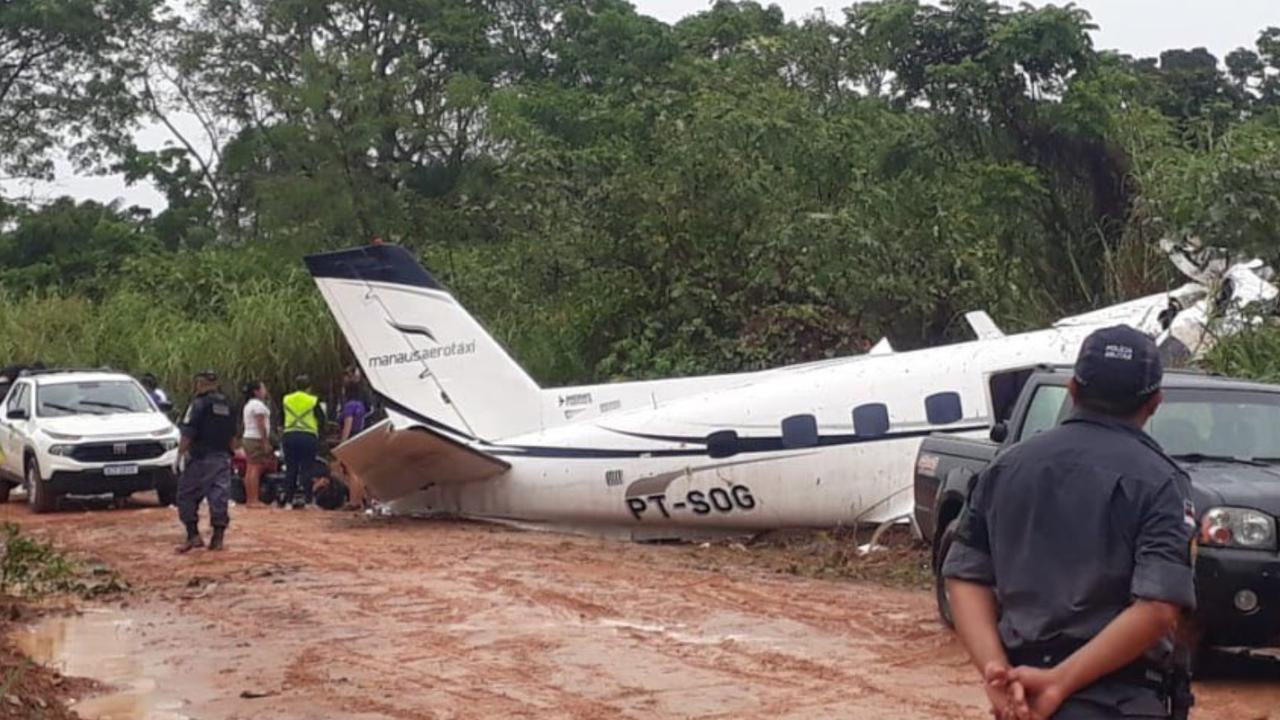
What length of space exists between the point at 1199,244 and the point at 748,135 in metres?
8.96

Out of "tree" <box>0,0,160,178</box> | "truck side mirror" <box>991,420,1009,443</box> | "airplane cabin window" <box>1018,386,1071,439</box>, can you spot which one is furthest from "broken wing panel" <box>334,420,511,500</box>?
"tree" <box>0,0,160,178</box>

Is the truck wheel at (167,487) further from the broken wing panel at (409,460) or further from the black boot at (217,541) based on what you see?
the black boot at (217,541)

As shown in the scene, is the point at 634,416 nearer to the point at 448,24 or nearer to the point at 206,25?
the point at 448,24

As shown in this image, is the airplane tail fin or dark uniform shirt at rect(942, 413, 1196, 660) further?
the airplane tail fin

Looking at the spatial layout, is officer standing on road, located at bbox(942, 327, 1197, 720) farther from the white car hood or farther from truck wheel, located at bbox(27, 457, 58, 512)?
truck wheel, located at bbox(27, 457, 58, 512)

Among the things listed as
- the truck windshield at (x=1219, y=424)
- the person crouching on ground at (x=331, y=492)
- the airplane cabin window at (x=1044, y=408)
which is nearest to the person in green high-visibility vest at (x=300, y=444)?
the person crouching on ground at (x=331, y=492)

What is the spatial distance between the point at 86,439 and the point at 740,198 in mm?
9062

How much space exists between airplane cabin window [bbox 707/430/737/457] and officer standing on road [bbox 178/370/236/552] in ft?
14.8

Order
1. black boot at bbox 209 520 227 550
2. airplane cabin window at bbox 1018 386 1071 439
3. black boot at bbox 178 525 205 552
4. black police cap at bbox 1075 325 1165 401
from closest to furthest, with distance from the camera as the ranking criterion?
1. black police cap at bbox 1075 325 1165 401
2. airplane cabin window at bbox 1018 386 1071 439
3. black boot at bbox 209 520 227 550
4. black boot at bbox 178 525 205 552

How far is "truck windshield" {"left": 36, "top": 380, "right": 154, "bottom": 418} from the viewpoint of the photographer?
78.8 ft

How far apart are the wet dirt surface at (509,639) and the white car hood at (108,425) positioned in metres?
5.71

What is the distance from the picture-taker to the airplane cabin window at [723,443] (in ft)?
56.4

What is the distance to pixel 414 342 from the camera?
19.8 metres

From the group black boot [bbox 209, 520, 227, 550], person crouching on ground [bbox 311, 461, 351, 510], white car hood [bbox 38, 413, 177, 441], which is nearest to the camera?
black boot [bbox 209, 520, 227, 550]
